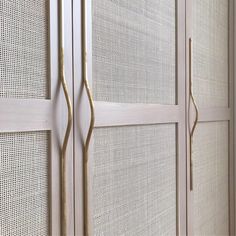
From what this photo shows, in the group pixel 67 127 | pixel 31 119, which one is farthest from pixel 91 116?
pixel 31 119

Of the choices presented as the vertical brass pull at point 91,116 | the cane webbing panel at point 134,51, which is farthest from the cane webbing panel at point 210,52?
the vertical brass pull at point 91,116

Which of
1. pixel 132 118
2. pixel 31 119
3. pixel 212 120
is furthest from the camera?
pixel 212 120

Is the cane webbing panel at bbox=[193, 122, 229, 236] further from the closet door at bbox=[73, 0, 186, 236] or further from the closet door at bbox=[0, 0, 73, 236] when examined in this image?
the closet door at bbox=[0, 0, 73, 236]

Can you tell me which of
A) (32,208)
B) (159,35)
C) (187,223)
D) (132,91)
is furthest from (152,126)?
(32,208)

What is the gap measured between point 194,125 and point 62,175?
0.82 metres

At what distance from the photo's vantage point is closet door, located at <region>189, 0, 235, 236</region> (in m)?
1.74

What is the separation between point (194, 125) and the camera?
1646mm

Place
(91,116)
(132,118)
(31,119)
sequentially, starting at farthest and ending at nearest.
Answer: (132,118), (91,116), (31,119)

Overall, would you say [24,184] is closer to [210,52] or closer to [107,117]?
[107,117]

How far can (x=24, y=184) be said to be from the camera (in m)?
0.85

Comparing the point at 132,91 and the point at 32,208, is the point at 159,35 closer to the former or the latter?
the point at 132,91

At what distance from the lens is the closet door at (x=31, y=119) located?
81 cm

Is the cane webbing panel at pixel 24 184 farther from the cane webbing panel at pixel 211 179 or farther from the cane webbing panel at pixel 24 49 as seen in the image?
the cane webbing panel at pixel 211 179

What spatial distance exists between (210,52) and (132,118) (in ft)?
2.64
